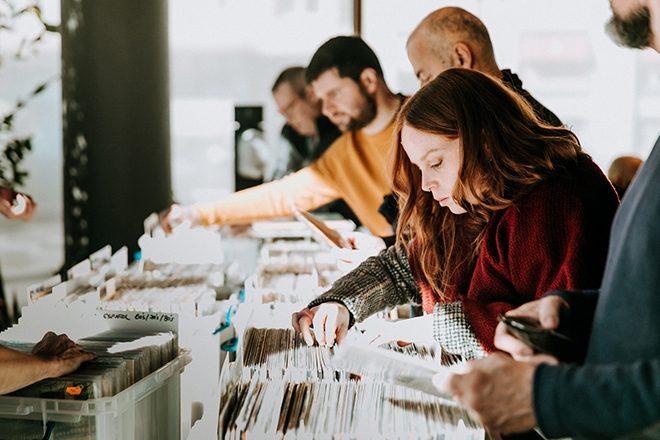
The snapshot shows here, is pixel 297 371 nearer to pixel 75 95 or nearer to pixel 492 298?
pixel 492 298

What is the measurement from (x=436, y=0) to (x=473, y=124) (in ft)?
10.5

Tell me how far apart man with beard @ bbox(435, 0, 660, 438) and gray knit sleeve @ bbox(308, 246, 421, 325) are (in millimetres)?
637

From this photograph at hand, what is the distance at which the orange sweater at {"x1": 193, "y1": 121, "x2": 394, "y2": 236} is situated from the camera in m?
3.03

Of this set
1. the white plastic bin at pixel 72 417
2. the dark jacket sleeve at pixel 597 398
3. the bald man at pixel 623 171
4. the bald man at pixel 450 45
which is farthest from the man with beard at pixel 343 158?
the dark jacket sleeve at pixel 597 398

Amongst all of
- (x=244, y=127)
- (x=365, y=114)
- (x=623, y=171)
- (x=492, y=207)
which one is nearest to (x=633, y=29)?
(x=492, y=207)

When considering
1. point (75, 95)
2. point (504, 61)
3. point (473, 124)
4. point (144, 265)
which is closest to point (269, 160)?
point (75, 95)

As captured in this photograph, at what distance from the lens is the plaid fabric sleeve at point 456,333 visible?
1324 mm

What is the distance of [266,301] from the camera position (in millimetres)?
1860

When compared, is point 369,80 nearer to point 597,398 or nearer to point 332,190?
point 332,190

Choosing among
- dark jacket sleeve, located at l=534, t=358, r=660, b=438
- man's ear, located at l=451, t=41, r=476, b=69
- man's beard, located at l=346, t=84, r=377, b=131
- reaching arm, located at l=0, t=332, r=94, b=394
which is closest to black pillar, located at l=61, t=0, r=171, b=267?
man's beard, located at l=346, t=84, r=377, b=131

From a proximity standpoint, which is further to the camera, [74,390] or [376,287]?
[376,287]

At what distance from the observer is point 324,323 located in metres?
1.49

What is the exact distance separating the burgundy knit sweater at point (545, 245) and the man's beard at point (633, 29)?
0.42 metres

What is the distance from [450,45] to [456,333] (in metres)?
1.23
